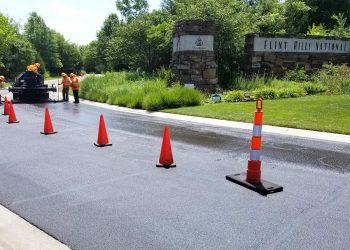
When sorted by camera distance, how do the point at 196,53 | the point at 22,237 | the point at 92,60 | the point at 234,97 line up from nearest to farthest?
the point at 22,237
the point at 234,97
the point at 196,53
the point at 92,60

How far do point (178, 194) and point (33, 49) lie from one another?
242 ft

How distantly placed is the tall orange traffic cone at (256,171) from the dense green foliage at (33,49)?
2060 inches

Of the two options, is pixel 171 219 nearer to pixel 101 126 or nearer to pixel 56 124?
pixel 101 126

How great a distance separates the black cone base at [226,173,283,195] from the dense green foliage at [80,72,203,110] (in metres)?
9.89

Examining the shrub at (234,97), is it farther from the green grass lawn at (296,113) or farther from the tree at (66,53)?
the tree at (66,53)

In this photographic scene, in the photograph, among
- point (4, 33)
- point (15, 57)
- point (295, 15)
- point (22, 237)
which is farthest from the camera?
point (15, 57)

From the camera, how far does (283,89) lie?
17547 mm

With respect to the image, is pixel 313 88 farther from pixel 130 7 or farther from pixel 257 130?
pixel 130 7

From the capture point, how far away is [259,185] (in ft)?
18.7

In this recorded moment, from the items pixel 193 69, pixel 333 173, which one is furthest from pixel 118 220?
pixel 193 69

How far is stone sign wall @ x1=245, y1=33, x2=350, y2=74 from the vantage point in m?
20.9

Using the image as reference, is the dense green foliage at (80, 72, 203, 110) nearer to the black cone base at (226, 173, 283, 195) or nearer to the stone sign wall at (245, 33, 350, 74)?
the stone sign wall at (245, 33, 350, 74)

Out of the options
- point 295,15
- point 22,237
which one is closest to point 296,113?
point 22,237

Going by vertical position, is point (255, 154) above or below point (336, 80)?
below
